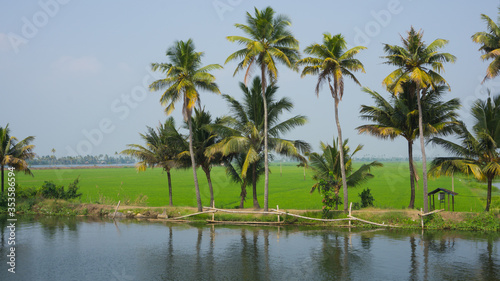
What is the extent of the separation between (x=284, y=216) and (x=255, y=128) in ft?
17.9

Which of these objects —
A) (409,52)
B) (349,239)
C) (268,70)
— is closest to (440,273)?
(349,239)

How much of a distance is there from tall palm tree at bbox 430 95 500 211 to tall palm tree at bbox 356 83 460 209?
0.83m

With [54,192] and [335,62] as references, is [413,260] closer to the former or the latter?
[335,62]

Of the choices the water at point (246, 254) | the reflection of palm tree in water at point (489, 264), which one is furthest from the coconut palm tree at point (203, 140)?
the reflection of palm tree in water at point (489, 264)

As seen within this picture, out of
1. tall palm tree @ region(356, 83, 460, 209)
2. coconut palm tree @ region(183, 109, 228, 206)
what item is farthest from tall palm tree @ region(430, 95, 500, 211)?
coconut palm tree @ region(183, 109, 228, 206)

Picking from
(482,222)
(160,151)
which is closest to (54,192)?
(160,151)

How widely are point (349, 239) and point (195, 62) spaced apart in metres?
13.3

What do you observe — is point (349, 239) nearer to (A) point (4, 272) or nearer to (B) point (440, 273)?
(B) point (440, 273)

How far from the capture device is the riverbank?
66.1ft

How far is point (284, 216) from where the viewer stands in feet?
73.8

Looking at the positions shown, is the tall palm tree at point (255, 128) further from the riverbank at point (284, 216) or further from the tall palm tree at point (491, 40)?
the tall palm tree at point (491, 40)

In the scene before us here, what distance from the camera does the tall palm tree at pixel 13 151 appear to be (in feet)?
92.6

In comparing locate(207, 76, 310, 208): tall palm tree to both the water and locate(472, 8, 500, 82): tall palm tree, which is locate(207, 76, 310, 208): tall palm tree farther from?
locate(472, 8, 500, 82): tall palm tree

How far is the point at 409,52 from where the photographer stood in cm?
2109
